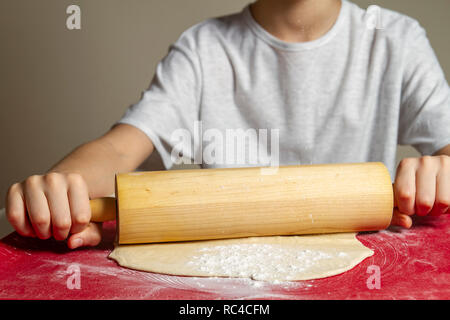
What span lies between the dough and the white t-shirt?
0.54 m

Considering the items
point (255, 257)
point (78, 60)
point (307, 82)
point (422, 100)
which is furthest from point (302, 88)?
point (78, 60)

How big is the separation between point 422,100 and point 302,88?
30 cm

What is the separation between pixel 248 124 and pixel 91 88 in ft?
3.57

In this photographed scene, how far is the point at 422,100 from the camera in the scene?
3.91 ft

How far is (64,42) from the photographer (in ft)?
6.70

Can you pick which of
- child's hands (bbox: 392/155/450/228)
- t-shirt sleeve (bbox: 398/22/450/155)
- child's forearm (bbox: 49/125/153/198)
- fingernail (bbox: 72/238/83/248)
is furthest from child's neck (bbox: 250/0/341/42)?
fingernail (bbox: 72/238/83/248)

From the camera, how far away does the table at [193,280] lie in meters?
0.54

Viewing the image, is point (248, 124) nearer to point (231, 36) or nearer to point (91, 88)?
point (231, 36)

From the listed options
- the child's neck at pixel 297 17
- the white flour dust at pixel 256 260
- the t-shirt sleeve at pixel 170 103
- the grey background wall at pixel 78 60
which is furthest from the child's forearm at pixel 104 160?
the grey background wall at pixel 78 60

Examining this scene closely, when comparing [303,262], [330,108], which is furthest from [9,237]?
[330,108]

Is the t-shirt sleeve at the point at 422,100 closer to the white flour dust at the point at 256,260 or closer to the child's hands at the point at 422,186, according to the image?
the child's hands at the point at 422,186

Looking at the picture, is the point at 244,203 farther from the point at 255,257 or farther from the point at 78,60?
the point at 78,60

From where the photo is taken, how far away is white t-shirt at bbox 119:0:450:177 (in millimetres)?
1241

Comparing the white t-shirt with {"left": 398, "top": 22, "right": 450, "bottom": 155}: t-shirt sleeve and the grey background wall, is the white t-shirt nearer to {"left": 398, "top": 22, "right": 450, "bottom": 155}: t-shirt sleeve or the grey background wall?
{"left": 398, "top": 22, "right": 450, "bottom": 155}: t-shirt sleeve
